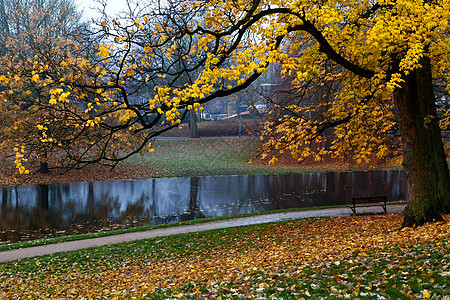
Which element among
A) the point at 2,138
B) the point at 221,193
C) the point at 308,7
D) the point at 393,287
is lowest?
the point at 221,193

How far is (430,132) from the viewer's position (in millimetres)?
9781

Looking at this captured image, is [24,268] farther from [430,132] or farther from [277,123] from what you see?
[430,132]

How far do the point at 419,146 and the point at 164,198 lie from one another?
48.7ft

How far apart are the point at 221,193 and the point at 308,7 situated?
51.5 feet

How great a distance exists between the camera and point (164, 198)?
21.6 meters

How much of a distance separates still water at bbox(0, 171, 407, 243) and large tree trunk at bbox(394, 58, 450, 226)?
29.6 ft

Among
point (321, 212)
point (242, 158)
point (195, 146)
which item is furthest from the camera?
point (195, 146)

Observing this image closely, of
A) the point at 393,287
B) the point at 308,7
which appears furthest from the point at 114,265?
the point at 308,7

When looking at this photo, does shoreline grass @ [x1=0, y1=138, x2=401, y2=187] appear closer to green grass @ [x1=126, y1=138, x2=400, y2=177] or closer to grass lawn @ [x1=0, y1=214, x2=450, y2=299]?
green grass @ [x1=126, y1=138, x2=400, y2=177]

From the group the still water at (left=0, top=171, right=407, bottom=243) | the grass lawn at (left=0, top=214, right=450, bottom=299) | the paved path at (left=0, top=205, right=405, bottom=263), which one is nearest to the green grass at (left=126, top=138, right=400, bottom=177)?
the still water at (left=0, top=171, right=407, bottom=243)

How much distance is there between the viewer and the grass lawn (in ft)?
17.5

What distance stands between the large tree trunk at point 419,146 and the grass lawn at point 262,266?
65cm

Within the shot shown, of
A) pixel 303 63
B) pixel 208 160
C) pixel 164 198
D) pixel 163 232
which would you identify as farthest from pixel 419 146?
pixel 208 160

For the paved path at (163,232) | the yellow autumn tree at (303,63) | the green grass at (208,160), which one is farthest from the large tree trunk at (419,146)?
the green grass at (208,160)
